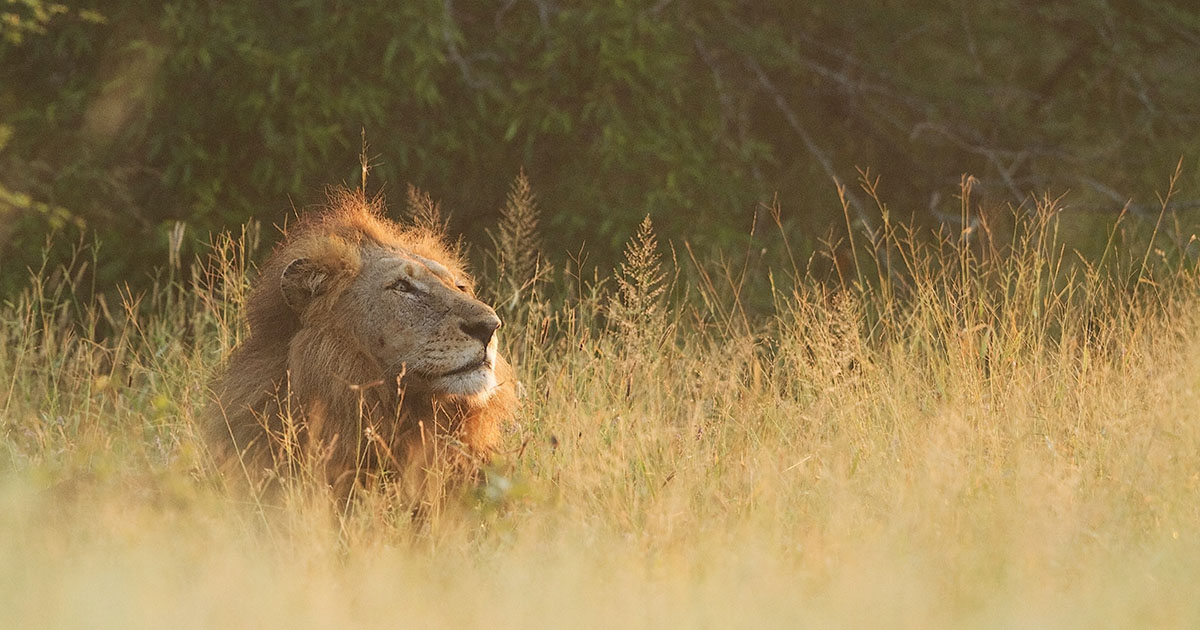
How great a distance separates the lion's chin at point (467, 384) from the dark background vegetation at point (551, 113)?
130 inches

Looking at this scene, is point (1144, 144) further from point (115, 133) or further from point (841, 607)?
point (841, 607)

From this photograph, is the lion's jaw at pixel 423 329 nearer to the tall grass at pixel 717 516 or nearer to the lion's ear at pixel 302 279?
the lion's ear at pixel 302 279

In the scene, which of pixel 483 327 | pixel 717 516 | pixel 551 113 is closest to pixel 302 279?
pixel 483 327

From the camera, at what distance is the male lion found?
4.38 meters

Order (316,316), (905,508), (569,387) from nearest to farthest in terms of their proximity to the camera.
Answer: (905,508), (316,316), (569,387)

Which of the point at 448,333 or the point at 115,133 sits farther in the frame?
the point at 115,133

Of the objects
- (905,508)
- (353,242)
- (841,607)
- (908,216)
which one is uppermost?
(353,242)

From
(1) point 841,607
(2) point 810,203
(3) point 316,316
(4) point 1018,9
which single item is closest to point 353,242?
(3) point 316,316

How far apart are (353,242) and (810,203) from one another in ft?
17.6

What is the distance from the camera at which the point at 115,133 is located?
329 inches

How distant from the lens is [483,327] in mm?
4387

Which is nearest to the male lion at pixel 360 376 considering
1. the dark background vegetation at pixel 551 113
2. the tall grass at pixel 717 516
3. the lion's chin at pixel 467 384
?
the lion's chin at pixel 467 384

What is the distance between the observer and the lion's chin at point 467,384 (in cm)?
433

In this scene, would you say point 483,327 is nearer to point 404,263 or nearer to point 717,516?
→ point 404,263
